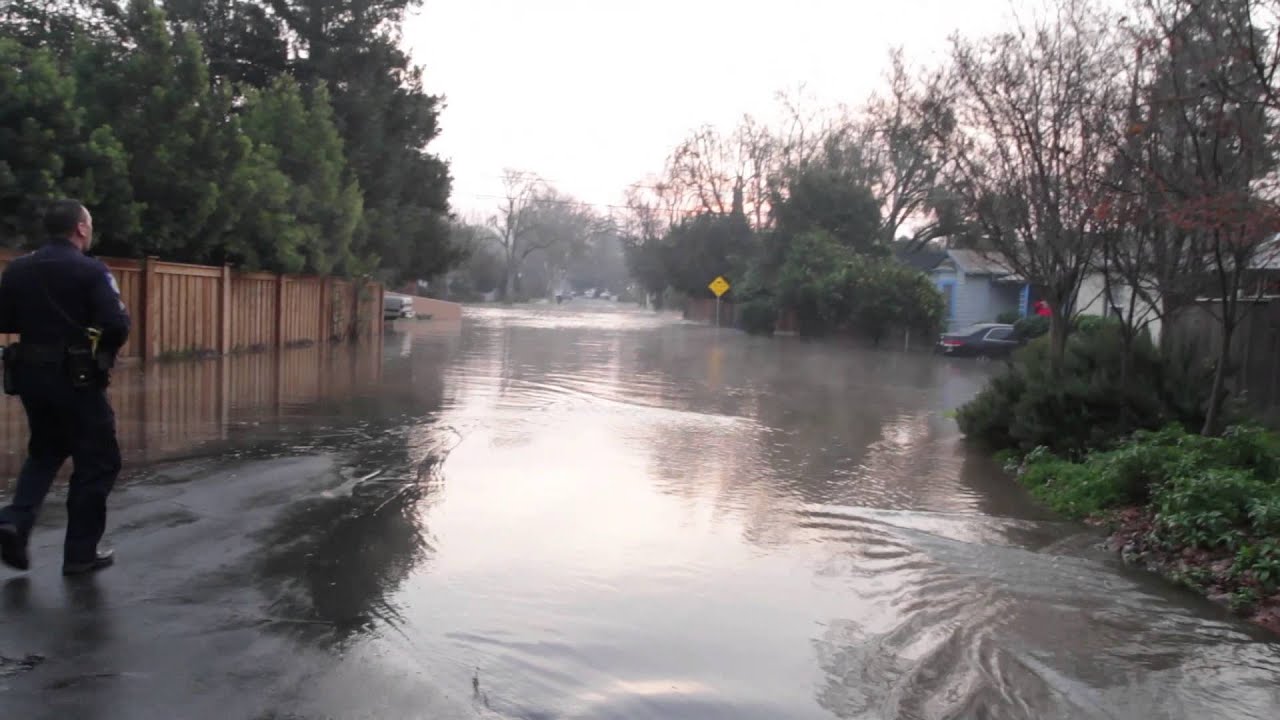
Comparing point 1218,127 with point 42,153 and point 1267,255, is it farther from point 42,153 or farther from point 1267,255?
point 42,153

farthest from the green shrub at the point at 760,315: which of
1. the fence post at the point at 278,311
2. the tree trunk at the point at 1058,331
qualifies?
the tree trunk at the point at 1058,331

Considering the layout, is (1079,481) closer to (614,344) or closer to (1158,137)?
(1158,137)

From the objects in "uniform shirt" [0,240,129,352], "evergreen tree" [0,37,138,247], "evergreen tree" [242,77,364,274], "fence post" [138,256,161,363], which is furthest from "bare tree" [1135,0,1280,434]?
"evergreen tree" [242,77,364,274]

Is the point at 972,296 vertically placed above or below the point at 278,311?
above

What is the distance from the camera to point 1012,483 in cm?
980

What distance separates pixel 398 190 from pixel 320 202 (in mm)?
7534

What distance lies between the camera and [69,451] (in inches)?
200

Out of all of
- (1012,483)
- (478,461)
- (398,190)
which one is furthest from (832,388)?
(398,190)

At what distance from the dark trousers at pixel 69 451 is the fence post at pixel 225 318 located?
14.9 meters

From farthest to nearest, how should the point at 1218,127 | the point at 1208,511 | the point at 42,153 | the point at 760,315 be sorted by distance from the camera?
1. the point at 760,315
2. the point at 42,153
3. the point at 1218,127
4. the point at 1208,511

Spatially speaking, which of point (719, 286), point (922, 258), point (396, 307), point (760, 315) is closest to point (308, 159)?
point (396, 307)

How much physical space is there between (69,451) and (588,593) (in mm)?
2687

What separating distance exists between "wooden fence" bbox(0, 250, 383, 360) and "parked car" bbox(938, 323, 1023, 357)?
1759 cm

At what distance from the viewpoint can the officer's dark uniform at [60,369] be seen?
494 centimetres
